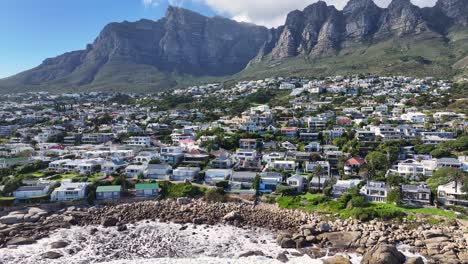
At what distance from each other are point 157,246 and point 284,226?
1182 cm

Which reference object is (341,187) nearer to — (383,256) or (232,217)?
(232,217)

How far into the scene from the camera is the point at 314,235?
31.7 meters

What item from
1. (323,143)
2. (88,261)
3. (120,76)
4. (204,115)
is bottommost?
(88,261)

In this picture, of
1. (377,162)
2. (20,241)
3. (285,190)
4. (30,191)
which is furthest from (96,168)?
(377,162)

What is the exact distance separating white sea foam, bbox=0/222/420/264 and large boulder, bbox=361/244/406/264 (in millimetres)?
999

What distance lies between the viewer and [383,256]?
2605 cm

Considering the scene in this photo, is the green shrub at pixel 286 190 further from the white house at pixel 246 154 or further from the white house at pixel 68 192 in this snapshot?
the white house at pixel 68 192

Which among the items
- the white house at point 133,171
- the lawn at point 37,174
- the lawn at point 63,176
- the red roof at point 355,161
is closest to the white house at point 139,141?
the white house at point 133,171

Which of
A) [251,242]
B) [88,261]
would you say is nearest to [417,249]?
[251,242]

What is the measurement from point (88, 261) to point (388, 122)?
64284 mm

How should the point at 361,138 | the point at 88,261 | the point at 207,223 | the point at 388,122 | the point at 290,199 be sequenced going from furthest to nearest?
the point at 388,122 < the point at 361,138 < the point at 290,199 < the point at 207,223 < the point at 88,261

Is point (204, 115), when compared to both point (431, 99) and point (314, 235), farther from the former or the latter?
point (314, 235)

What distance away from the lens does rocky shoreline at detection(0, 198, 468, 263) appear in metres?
28.3

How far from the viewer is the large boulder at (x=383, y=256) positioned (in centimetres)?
2589
